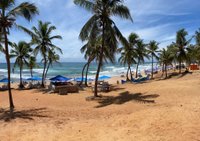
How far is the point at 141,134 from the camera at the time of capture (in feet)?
25.2

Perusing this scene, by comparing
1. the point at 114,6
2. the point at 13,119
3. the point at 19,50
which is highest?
the point at 114,6

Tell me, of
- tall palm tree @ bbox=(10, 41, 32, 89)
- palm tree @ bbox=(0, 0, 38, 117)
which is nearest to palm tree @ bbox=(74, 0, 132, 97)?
palm tree @ bbox=(0, 0, 38, 117)

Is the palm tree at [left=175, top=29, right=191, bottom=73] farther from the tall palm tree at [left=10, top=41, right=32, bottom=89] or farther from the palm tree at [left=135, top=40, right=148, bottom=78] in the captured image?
the tall palm tree at [left=10, top=41, right=32, bottom=89]

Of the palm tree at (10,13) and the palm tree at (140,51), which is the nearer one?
the palm tree at (10,13)

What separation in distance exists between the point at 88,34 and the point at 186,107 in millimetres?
9992

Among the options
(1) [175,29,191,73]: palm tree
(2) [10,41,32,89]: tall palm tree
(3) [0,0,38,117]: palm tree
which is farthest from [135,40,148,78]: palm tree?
(3) [0,0,38,117]: palm tree

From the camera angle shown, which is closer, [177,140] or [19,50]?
[177,140]

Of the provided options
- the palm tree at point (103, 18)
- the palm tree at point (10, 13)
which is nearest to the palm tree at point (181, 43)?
the palm tree at point (103, 18)

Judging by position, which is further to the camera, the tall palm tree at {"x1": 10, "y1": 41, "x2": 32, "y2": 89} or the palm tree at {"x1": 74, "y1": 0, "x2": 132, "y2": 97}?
the tall palm tree at {"x1": 10, "y1": 41, "x2": 32, "y2": 89}

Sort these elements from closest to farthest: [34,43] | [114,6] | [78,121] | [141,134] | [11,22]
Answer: [141,134] < [78,121] < [11,22] < [114,6] < [34,43]

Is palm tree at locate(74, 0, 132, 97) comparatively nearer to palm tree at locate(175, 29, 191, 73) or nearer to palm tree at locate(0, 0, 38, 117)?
palm tree at locate(0, 0, 38, 117)

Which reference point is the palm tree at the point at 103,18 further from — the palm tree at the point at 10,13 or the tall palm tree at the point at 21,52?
the tall palm tree at the point at 21,52

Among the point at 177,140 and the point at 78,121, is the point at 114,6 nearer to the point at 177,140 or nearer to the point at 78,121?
the point at 78,121

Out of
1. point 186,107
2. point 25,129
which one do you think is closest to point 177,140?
point 186,107
